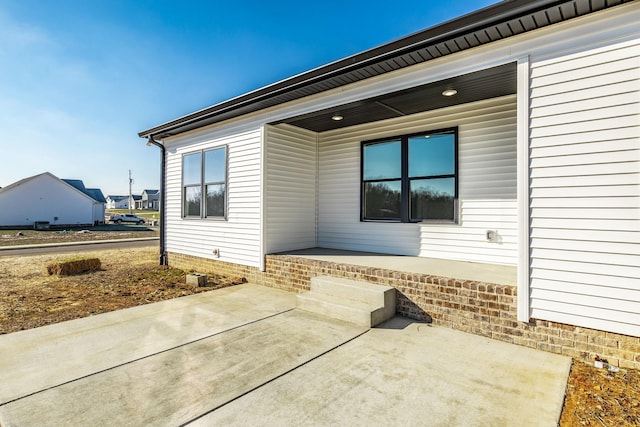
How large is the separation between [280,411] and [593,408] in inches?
87.3

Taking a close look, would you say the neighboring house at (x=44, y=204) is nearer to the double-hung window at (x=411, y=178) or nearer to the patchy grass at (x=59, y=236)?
the patchy grass at (x=59, y=236)

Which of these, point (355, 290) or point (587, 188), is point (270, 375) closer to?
point (355, 290)

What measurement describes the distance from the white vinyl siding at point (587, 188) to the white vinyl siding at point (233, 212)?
179 inches

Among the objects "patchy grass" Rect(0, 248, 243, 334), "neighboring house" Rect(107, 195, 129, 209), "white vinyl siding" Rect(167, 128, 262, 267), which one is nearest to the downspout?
"patchy grass" Rect(0, 248, 243, 334)

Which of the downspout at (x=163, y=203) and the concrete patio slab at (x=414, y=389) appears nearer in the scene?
the concrete patio slab at (x=414, y=389)

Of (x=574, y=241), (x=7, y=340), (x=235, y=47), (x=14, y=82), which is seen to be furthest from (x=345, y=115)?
(x=14, y=82)

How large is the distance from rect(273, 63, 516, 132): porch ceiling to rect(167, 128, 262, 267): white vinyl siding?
3.70 ft

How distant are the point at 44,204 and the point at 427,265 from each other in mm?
35410

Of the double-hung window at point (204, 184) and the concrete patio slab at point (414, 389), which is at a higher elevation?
the double-hung window at point (204, 184)

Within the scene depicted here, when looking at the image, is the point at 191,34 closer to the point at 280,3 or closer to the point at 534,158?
the point at 280,3

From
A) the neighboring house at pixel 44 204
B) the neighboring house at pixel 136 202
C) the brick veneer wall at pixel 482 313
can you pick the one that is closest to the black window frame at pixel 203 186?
the brick veneer wall at pixel 482 313

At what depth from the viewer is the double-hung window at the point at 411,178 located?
211 inches

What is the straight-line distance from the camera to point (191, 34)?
29.3 ft

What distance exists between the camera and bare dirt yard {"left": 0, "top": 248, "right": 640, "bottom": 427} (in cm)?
221
